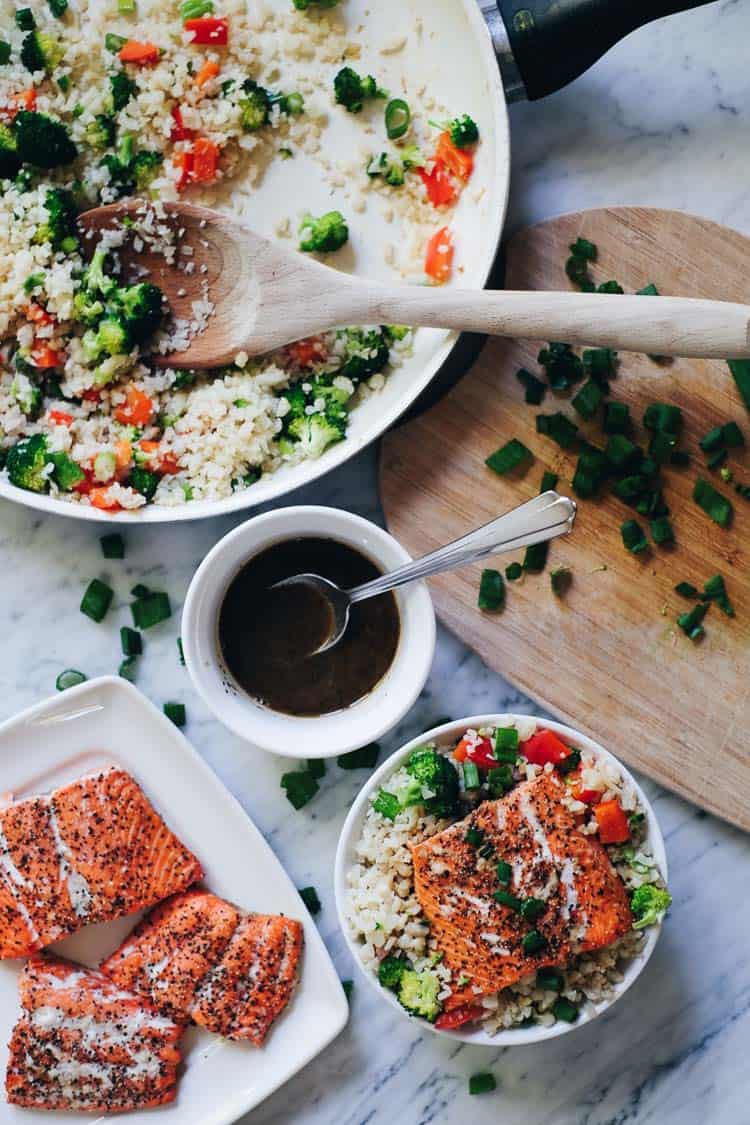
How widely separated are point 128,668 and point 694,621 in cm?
136

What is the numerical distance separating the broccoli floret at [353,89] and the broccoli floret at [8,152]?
73cm

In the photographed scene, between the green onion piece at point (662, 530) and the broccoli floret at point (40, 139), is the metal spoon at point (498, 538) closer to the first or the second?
the green onion piece at point (662, 530)

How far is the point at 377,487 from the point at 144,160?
917 millimetres

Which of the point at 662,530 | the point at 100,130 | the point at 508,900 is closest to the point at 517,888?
the point at 508,900

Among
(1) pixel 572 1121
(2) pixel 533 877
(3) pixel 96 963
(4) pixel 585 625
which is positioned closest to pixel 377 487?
(4) pixel 585 625

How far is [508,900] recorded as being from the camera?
2.23 meters

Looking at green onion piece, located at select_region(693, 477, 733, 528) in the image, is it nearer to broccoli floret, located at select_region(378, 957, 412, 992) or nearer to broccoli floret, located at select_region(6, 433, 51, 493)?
broccoli floret, located at select_region(378, 957, 412, 992)

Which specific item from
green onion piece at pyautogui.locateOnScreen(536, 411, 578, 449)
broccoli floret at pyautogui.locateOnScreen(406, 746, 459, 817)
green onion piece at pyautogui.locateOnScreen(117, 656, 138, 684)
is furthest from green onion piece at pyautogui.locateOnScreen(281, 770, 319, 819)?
green onion piece at pyautogui.locateOnScreen(536, 411, 578, 449)

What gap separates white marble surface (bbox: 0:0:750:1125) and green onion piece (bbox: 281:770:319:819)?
1.6 inches

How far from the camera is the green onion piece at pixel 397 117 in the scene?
243 centimetres

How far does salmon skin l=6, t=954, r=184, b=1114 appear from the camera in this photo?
8.13 ft

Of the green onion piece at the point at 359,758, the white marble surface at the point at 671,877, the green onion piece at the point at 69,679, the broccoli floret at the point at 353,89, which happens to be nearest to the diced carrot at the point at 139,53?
the broccoli floret at the point at 353,89

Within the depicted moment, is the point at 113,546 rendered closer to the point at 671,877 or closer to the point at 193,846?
the point at 193,846

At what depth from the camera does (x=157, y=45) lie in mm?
2432
